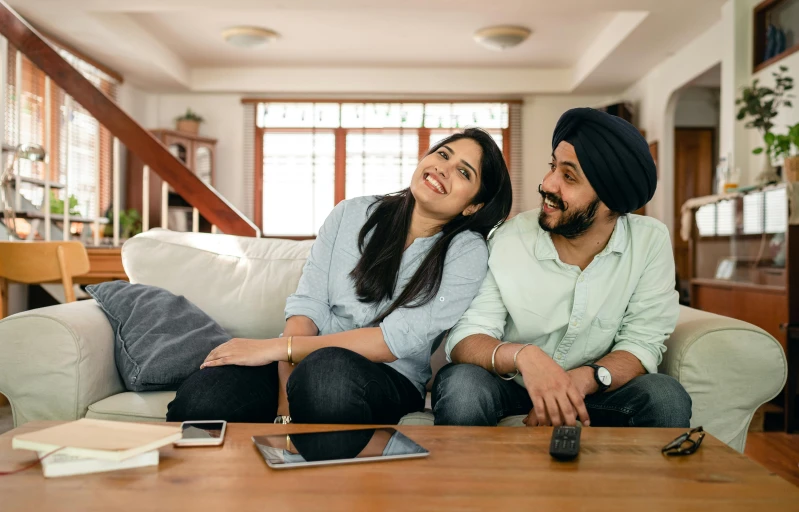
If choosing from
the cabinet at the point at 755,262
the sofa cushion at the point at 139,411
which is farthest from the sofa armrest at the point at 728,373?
the cabinet at the point at 755,262

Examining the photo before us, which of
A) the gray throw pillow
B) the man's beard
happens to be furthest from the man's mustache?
the gray throw pillow

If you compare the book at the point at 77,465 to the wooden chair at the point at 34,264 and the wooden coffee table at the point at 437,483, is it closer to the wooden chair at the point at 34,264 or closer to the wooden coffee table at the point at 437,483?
the wooden coffee table at the point at 437,483

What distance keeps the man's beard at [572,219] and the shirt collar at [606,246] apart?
1.5 inches

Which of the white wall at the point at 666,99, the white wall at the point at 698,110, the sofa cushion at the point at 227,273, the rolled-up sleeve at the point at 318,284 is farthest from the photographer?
the white wall at the point at 698,110

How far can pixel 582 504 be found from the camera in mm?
904

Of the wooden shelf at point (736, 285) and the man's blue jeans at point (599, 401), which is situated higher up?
the wooden shelf at point (736, 285)

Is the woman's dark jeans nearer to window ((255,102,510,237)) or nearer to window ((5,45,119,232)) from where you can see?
window ((5,45,119,232))

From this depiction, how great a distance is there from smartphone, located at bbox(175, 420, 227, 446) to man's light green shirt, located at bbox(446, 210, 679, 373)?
0.66 metres

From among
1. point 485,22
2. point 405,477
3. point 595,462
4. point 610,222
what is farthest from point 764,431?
point 485,22

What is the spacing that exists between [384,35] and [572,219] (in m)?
5.44

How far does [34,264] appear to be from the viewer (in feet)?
9.66

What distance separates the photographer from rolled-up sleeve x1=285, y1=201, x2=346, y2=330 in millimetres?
1770

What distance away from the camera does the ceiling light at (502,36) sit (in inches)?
249

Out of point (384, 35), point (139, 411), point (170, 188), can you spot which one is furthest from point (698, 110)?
point (139, 411)
